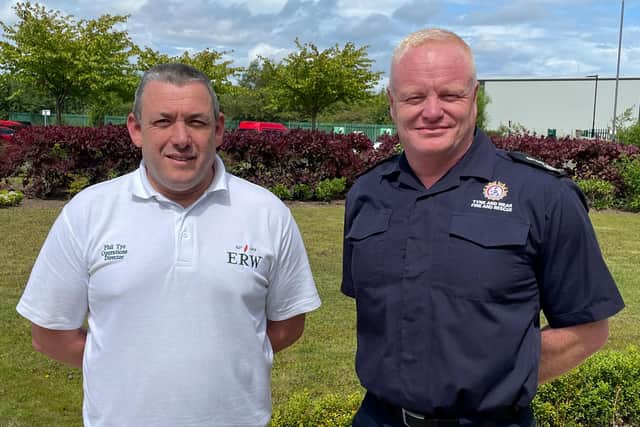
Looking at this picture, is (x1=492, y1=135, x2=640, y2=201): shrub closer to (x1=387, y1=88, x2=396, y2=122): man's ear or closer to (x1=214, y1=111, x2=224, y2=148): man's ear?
(x1=387, y1=88, x2=396, y2=122): man's ear

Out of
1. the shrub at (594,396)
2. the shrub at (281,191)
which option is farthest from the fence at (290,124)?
the shrub at (594,396)

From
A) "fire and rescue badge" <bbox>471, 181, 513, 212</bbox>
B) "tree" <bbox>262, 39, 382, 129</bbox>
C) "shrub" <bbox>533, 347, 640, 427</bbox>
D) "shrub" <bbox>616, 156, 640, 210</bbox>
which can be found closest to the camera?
"fire and rescue badge" <bbox>471, 181, 513, 212</bbox>

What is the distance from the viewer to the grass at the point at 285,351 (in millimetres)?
4629

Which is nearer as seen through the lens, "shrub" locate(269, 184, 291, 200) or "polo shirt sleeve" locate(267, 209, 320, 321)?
"polo shirt sleeve" locate(267, 209, 320, 321)

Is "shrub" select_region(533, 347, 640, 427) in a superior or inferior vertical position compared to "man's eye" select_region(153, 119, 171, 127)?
inferior

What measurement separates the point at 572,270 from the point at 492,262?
0.83 feet

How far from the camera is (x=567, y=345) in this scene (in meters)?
2.26

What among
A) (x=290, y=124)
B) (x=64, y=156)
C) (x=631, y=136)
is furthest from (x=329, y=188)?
(x=290, y=124)

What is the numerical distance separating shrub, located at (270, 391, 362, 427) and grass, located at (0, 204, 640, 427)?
94 centimetres

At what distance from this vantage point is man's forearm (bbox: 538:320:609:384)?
7.36ft

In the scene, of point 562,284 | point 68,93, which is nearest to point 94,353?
point 562,284

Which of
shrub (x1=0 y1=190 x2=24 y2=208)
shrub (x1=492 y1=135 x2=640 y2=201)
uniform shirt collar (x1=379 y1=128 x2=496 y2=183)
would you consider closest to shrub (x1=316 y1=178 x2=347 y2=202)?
shrub (x1=492 y1=135 x2=640 y2=201)

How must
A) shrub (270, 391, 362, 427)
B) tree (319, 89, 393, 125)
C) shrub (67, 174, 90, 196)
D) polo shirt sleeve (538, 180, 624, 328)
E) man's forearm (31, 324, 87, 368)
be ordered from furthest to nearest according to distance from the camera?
tree (319, 89, 393, 125) < shrub (67, 174, 90, 196) < shrub (270, 391, 362, 427) < man's forearm (31, 324, 87, 368) < polo shirt sleeve (538, 180, 624, 328)

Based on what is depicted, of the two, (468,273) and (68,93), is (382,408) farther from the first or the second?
(68,93)
